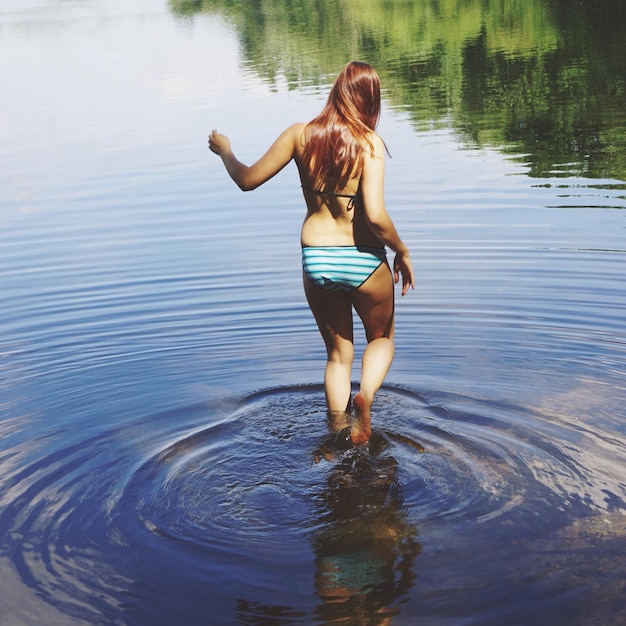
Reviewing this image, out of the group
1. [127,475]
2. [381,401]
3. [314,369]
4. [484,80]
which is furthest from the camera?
[484,80]

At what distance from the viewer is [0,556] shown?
14.0 feet

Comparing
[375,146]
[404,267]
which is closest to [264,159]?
[375,146]

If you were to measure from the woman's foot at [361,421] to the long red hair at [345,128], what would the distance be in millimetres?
1179

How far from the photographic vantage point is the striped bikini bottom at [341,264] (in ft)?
16.8

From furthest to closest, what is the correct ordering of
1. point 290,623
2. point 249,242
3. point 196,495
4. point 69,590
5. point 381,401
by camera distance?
point 249,242, point 381,401, point 196,495, point 69,590, point 290,623

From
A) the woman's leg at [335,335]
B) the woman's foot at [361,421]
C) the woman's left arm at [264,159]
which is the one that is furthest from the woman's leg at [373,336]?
the woman's left arm at [264,159]

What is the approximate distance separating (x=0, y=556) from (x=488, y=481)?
7.84 feet

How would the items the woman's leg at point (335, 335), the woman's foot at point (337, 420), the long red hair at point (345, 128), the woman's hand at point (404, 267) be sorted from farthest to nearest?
the woman's foot at point (337, 420) < the woman's leg at point (335, 335) < the woman's hand at point (404, 267) < the long red hair at point (345, 128)

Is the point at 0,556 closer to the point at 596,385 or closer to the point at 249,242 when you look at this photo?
the point at 596,385

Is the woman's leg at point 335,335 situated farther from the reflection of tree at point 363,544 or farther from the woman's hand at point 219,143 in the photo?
the woman's hand at point 219,143

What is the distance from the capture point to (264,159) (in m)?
5.18

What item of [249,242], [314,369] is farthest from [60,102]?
[314,369]

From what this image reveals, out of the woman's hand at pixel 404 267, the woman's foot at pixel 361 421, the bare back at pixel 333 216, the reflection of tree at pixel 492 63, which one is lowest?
the reflection of tree at pixel 492 63

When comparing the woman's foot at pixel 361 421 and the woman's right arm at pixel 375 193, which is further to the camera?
the woman's foot at pixel 361 421
